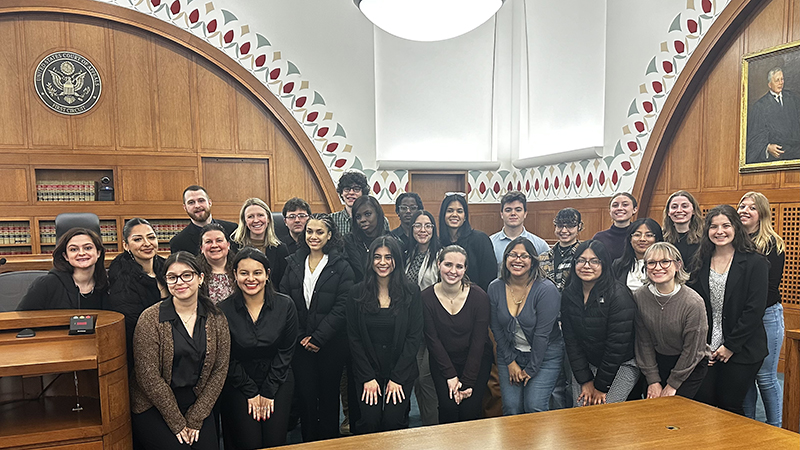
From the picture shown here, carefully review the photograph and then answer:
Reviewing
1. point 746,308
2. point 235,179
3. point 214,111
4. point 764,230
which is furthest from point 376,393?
point 214,111

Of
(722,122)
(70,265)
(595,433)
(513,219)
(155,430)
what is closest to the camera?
(595,433)

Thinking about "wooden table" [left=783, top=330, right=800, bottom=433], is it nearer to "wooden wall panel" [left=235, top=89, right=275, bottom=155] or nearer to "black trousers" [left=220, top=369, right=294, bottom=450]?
"black trousers" [left=220, top=369, right=294, bottom=450]

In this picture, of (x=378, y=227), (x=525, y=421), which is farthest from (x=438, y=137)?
(x=525, y=421)

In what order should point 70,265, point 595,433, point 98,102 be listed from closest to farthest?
point 595,433
point 70,265
point 98,102

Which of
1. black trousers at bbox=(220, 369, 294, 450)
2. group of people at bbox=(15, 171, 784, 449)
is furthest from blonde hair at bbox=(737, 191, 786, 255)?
black trousers at bbox=(220, 369, 294, 450)

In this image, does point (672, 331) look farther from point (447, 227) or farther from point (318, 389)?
point (318, 389)

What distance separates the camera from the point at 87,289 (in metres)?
2.59

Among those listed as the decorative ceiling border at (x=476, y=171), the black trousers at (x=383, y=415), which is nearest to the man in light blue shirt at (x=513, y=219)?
the black trousers at (x=383, y=415)

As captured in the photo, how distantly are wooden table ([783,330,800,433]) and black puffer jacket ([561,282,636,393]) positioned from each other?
838 millimetres

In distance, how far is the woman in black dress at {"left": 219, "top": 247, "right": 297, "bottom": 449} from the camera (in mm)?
2615

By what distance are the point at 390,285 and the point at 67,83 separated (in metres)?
5.51

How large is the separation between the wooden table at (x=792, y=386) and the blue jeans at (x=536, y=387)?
3.91 feet

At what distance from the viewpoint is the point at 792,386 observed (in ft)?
8.84

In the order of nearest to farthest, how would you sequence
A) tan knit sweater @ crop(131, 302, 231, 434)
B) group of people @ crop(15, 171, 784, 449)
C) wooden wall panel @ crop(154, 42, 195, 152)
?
tan knit sweater @ crop(131, 302, 231, 434) → group of people @ crop(15, 171, 784, 449) → wooden wall panel @ crop(154, 42, 195, 152)
